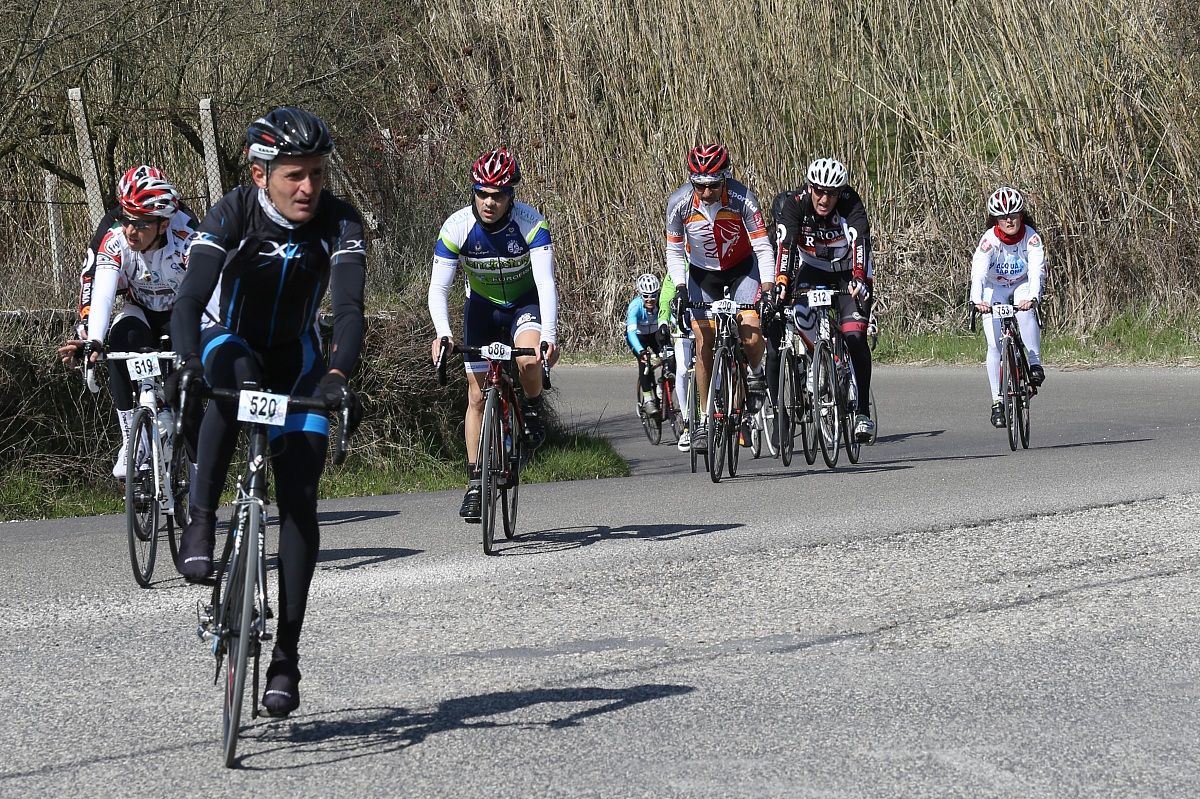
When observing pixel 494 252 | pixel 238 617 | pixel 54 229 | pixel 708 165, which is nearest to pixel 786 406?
pixel 708 165

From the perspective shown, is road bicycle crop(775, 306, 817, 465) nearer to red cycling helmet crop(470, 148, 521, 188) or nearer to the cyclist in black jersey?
red cycling helmet crop(470, 148, 521, 188)

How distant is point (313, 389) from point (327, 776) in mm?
1322

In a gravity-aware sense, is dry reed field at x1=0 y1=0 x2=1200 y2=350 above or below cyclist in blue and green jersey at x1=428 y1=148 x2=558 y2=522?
above

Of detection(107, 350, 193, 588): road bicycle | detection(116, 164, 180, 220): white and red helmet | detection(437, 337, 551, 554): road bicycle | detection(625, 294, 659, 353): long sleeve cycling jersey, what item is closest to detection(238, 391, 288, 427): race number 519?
detection(107, 350, 193, 588): road bicycle

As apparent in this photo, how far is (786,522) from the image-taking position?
9898 mm

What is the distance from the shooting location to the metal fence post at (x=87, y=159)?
47.7 feet

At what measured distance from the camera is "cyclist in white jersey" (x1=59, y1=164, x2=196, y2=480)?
362 inches

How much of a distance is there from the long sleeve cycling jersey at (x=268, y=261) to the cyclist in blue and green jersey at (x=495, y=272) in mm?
3621

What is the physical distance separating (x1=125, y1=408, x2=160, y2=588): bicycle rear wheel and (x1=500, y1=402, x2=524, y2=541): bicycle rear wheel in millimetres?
A: 1833

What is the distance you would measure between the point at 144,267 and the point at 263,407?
4575 mm

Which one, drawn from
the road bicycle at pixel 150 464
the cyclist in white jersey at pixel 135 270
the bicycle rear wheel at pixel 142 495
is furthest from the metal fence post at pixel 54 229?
the bicycle rear wheel at pixel 142 495

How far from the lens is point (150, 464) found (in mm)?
8750

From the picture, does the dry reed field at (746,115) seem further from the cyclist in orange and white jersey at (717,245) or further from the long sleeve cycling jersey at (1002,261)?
the long sleeve cycling jersey at (1002,261)

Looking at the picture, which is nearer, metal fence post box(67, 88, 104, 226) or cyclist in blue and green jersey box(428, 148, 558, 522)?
cyclist in blue and green jersey box(428, 148, 558, 522)
